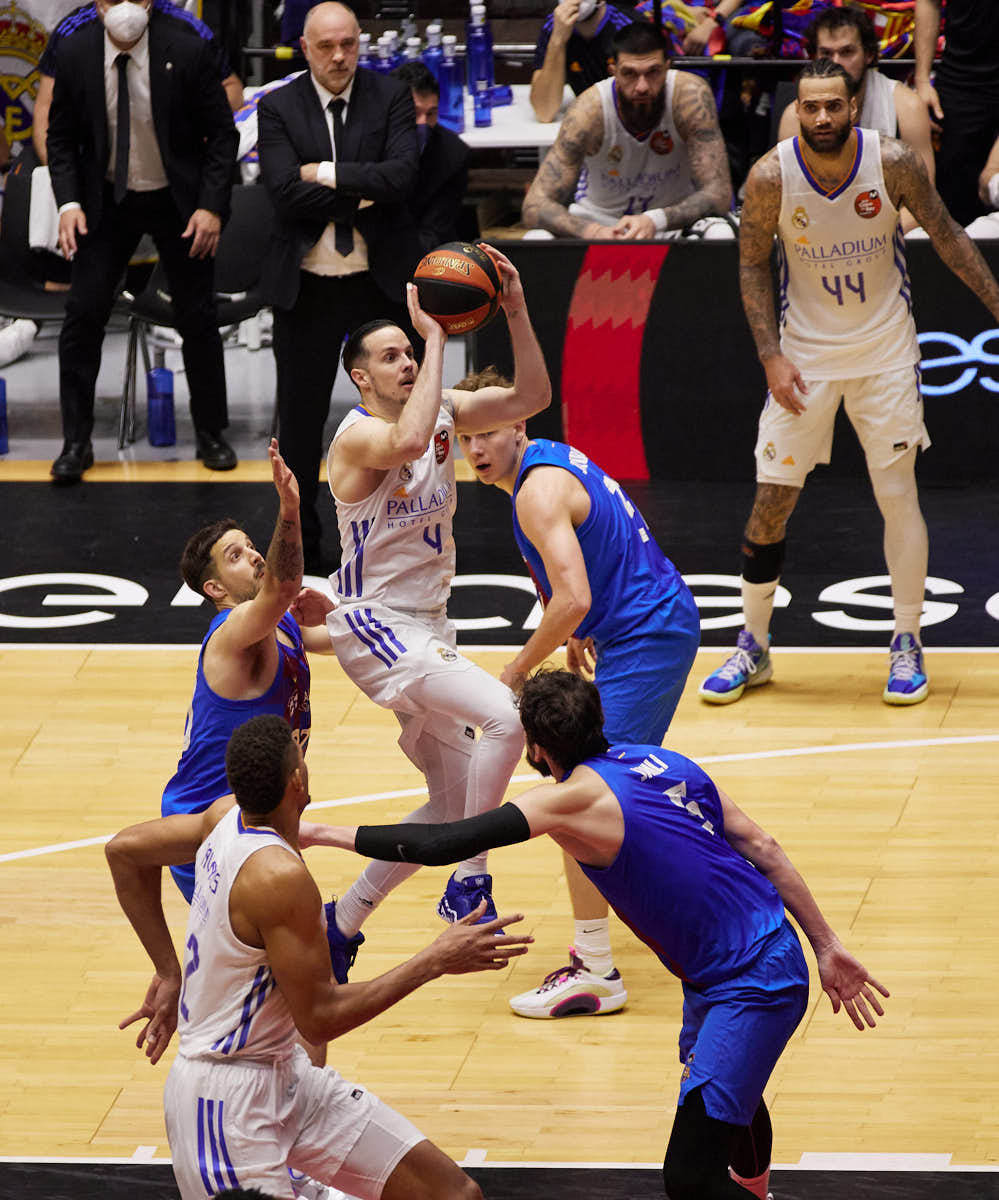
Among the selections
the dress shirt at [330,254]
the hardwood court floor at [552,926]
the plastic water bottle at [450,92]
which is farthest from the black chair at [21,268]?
the hardwood court floor at [552,926]

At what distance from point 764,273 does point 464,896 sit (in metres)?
3.30

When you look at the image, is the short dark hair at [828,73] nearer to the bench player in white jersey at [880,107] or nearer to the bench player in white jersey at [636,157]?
the bench player in white jersey at [880,107]

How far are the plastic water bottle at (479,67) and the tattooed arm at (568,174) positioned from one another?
1.54m

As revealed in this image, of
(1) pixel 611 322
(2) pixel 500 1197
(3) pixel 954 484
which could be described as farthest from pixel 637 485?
(2) pixel 500 1197

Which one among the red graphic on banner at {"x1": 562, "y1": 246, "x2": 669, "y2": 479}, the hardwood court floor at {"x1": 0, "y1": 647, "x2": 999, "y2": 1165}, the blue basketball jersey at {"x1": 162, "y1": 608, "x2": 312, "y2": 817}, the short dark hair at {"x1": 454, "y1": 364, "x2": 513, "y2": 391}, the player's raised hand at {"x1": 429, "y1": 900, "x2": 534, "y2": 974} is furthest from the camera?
the red graphic on banner at {"x1": 562, "y1": 246, "x2": 669, "y2": 479}

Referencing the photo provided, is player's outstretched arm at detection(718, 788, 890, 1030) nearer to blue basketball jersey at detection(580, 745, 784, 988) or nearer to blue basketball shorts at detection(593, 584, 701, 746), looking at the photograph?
blue basketball jersey at detection(580, 745, 784, 988)

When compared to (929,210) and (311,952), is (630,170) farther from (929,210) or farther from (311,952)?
(311,952)

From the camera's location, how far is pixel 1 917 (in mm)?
6574

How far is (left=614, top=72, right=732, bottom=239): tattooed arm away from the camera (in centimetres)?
1026

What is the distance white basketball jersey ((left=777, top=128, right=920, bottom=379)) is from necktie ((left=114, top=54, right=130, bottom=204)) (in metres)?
3.88

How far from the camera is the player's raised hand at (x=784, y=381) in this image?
7.88 meters

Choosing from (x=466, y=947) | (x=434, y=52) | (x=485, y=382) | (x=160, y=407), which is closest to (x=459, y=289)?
(x=485, y=382)

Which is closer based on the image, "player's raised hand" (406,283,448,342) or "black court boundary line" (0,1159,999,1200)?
"black court boundary line" (0,1159,999,1200)

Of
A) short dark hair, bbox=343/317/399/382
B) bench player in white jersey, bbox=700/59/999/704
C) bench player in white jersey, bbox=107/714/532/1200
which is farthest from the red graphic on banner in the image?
bench player in white jersey, bbox=107/714/532/1200
